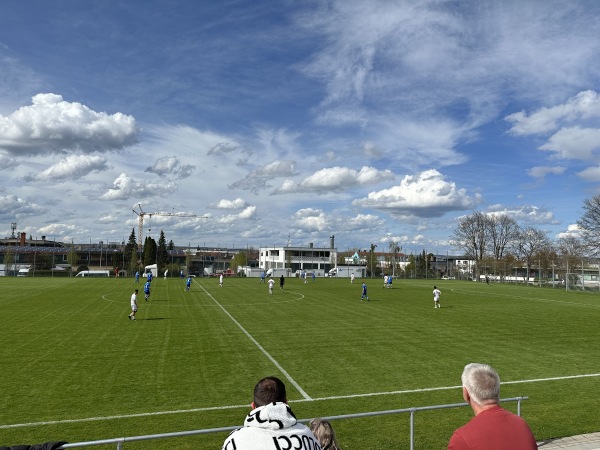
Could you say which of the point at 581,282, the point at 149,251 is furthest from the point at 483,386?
the point at 149,251

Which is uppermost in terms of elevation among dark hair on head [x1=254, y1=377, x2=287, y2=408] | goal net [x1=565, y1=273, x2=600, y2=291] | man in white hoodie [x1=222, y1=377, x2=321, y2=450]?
dark hair on head [x1=254, y1=377, x2=287, y2=408]

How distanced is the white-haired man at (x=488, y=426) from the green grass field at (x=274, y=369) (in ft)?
20.1

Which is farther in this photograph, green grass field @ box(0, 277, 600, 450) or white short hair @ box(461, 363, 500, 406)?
green grass field @ box(0, 277, 600, 450)

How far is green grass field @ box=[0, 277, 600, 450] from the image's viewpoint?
9.91 metres

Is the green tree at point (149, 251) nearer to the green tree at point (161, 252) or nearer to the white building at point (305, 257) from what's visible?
the green tree at point (161, 252)

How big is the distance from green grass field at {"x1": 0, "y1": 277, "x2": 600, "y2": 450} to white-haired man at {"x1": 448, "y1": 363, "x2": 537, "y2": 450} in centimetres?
614

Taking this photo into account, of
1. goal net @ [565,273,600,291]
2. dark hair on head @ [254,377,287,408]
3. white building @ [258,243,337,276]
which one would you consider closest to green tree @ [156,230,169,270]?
white building @ [258,243,337,276]

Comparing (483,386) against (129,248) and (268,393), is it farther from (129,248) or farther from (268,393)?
(129,248)

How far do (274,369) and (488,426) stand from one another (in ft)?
40.5

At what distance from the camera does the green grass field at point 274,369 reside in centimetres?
991

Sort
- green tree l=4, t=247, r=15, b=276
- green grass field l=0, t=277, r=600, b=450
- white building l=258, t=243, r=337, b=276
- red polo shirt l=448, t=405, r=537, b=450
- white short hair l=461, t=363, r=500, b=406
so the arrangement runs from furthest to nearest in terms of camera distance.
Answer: white building l=258, t=243, r=337, b=276 < green tree l=4, t=247, r=15, b=276 < green grass field l=0, t=277, r=600, b=450 < white short hair l=461, t=363, r=500, b=406 < red polo shirt l=448, t=405, r=537, b=450

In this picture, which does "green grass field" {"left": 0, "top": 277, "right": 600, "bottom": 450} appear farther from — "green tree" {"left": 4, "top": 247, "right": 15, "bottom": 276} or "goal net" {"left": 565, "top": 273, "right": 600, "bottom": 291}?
"green tree" {"left": 4, "top": 247, "right": 15, "bottom": 276}

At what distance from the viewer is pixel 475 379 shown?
10.9 ft

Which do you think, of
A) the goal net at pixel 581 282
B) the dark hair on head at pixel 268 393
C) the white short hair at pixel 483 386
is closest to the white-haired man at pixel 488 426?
the white short hair at pixel 483 386
